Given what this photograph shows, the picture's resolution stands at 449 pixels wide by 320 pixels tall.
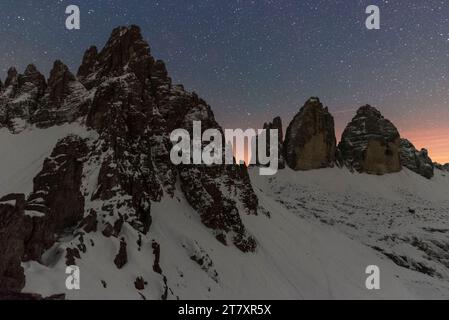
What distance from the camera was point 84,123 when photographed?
157 feet

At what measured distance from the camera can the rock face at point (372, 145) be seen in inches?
4008

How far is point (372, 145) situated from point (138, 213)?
82.9 meters

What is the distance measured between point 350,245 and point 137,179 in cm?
3787

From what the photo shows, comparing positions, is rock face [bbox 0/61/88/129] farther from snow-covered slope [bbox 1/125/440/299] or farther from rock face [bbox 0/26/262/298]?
snow-covered slope [bbox 1/125/440/299]

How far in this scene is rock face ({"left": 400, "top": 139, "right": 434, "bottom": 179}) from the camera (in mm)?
111062

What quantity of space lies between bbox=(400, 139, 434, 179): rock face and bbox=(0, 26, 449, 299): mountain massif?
33.9 metres

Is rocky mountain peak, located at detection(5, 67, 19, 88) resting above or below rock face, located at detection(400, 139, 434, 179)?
above

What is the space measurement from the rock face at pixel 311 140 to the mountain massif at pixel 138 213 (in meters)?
22.3

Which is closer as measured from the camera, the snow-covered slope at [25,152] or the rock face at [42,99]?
the snow-covered slope at [25,152]

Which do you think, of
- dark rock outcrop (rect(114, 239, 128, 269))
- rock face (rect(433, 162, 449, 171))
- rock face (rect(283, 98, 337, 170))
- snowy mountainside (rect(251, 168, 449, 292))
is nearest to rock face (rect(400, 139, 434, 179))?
snowy mountainside (rect(251, 168, 449, 292))

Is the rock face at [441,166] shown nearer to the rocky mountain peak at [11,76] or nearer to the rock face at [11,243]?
the rocky mountain peak at [11,76]

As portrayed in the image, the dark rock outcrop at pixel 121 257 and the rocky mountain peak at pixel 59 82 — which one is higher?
the rocky mountain peak at pixel 59 82

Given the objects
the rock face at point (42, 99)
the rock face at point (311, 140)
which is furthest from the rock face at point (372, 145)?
the rock face at point (42, 99)

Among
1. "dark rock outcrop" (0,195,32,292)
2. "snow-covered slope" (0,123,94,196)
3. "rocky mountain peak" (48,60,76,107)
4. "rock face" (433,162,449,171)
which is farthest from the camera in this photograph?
"rock face" (433,162,449,171)
